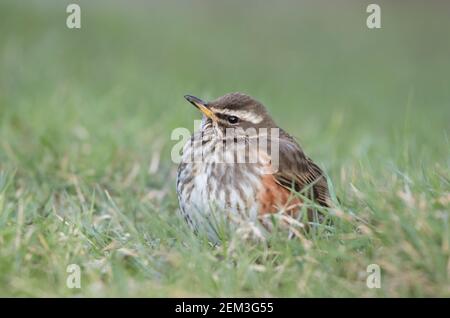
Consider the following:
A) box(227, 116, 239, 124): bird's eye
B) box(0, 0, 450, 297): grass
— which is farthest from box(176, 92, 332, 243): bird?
A: box(0, 0, 450, 297): grass

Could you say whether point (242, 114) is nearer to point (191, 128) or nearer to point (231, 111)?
point (231, 111)

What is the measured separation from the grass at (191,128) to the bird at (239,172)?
9.6 inches

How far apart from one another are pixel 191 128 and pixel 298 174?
2.87 metres

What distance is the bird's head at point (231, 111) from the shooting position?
668cm

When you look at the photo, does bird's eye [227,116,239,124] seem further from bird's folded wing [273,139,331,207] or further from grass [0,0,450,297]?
grass [0,0,450,297]

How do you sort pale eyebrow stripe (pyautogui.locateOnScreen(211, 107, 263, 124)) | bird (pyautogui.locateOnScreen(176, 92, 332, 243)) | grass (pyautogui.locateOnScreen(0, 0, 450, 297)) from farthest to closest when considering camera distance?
1. pale eyebrow stripe (pyautogui.locateOnScreen(211, 107, 263, 124))
2. bird (pyautogui.locateOnScreen(176, 92, 332, 243))
3. grass (pyautogui.locateOnScreen(0, 0, 450, 297))

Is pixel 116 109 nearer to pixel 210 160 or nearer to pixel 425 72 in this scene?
pixel 210 160

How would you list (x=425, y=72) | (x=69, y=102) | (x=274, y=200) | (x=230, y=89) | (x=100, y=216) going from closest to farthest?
(x=274, y=200) < (x=100, y=216) < (x=69, y=102) < (x=230, y=89) < (x=425, y=72)

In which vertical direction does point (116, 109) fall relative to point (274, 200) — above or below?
above

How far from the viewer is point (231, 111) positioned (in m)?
6.68

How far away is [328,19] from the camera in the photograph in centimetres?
2078

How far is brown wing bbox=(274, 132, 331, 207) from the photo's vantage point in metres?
6.43

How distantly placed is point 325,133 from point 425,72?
697 centimetres

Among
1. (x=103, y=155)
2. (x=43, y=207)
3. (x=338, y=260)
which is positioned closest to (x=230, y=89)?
(x=103, y=155)
